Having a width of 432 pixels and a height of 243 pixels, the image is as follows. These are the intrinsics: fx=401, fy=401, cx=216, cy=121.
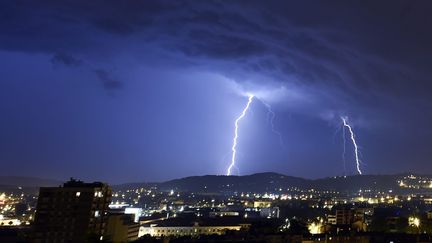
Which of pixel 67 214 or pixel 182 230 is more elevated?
pixel 67 214

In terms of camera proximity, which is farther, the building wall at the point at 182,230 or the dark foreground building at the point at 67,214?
the building wall at the point at 182,230

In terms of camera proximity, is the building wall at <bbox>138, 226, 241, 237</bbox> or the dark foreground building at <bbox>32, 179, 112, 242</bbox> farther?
the building wall at <bbox>138, 226, 241, 237</bbox>

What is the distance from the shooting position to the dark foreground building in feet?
118

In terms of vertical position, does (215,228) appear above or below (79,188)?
below

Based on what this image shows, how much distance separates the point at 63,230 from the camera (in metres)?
36.1

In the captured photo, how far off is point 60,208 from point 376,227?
41886 mm

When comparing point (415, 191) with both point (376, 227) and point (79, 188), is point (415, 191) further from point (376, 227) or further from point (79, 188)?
point (79, 188)

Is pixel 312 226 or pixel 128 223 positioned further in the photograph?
pixel 312 226

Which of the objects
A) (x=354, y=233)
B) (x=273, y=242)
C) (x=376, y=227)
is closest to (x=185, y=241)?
(x=273, y=242)

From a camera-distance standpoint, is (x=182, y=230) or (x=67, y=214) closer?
(x=67, y=214)

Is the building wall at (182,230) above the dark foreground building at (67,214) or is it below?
below

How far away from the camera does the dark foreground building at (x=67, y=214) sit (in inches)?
1412

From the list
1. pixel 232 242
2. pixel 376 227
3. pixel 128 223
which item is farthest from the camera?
pixel 376 227

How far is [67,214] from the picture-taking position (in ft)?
120
